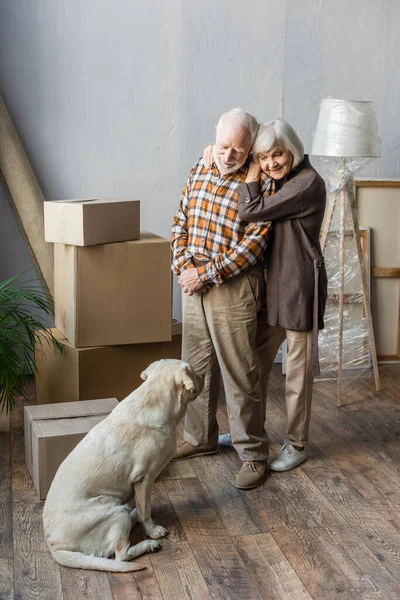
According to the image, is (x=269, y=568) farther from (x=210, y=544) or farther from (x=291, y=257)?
(x=291, y=257)

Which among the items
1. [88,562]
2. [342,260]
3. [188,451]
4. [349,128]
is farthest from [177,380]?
[349,128]

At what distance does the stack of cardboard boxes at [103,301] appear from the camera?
3.33 meters

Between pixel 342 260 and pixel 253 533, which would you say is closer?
pixel 253 533

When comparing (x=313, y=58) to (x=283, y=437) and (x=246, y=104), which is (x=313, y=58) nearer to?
(x=246, y=104)

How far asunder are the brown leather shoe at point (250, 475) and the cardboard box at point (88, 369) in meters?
0.82

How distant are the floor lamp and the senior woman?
0.89 metres

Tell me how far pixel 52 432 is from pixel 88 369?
2.17ft

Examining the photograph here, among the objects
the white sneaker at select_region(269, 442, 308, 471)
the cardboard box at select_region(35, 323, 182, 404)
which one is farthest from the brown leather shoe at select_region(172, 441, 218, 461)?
the cardboard box at select_region(35, 323, 182, 404)

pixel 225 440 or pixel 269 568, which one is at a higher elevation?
pixel 225 440

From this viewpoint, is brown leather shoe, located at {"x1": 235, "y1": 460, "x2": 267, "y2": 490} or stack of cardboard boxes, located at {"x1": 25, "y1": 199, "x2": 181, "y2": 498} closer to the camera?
brown leather shoe, located at {"x1": 235, "y1": 460, "x2": 267, "y2": 490}

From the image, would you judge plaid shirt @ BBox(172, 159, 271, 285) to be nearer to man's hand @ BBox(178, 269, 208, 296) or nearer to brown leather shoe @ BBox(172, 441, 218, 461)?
man's hand @ BBox(178, 269, 208, 296)

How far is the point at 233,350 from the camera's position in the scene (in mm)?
2895

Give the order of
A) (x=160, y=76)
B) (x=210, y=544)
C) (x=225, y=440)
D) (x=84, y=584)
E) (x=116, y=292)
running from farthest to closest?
1. (x=160, y=76)
2. (x=116, y=292)
3. (x=225, y=440)
4. (x=210, y=544)
5. (x=84, y=584)

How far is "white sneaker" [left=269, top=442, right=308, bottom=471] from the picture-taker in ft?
10.0
